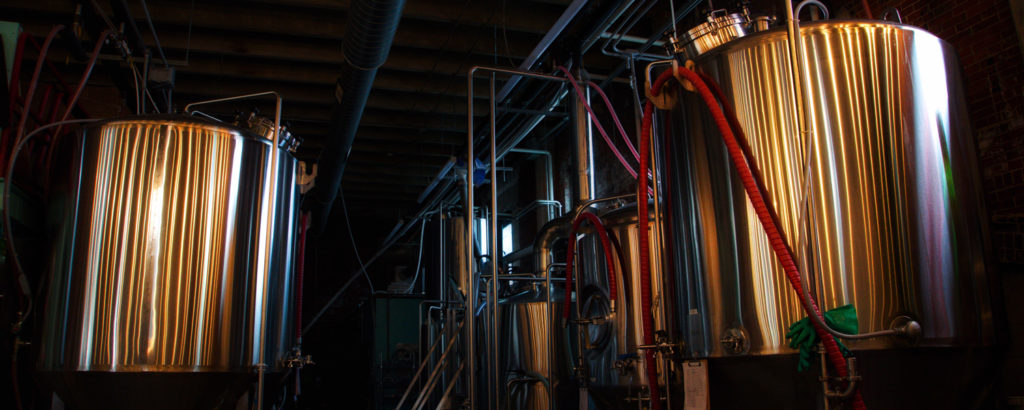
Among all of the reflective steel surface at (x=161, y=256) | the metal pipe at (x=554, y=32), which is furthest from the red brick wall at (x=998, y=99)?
the reflective steel surface at (x=161, y=256)

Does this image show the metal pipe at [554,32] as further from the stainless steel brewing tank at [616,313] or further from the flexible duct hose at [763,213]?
the flexible duct hose at [763,213]

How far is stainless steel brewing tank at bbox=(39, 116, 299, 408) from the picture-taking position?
353 centimetres

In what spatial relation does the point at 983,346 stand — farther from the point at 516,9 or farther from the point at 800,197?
the point at 516,9

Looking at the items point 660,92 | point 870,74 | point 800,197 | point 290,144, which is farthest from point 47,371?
point 870,74

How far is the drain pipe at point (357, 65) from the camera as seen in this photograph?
4.51 m

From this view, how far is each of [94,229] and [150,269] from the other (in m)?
0.37

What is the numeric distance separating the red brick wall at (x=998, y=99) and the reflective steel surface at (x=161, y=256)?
349 centimetres

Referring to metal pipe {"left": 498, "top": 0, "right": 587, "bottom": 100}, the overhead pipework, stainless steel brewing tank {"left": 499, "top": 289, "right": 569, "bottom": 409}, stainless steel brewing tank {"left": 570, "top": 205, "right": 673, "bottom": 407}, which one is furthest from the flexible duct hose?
stainless steel brewing tank {"left": 499, "top": 289, "right": 569, "bottom": 409}

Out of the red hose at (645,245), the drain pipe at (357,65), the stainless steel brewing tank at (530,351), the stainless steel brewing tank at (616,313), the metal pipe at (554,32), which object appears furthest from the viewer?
the stainless steel brewing tank at (530,351)

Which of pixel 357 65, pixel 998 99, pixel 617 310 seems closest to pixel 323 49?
pixel 357 65

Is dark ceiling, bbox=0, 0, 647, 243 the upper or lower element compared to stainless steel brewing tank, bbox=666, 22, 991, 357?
upper

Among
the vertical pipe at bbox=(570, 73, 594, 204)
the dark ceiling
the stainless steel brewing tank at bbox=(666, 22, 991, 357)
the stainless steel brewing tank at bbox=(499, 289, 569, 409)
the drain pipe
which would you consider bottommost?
the stainless steel brewing tank at bbox=(499, 289, 569, 409)

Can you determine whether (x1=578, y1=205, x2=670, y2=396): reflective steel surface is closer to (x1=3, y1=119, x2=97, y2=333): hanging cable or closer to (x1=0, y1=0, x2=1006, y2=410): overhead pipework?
(x1=0, y1=0, x2=1006, y2=410): overhead pipework

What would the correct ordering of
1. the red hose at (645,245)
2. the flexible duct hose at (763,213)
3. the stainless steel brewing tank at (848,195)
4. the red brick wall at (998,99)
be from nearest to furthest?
the flexible duct hose at (763,213) < the stainless steel brewing tank at (848,195) < the red hose at (645,245) < the red brick wall at (998,99)
